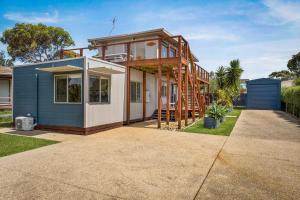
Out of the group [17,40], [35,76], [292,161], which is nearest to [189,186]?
[292,161]

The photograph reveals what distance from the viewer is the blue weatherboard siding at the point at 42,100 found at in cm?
876

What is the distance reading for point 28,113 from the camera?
1015 cm

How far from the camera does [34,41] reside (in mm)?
29219

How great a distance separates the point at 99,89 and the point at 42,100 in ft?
9.37

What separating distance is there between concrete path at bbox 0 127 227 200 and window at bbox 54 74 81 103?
2383 mm

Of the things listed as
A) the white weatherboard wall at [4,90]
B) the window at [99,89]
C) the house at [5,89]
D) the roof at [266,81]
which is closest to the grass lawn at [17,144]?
A: the window at [99,89]

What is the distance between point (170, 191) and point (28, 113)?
30.2ft

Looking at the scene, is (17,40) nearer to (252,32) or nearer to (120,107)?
(120,107)

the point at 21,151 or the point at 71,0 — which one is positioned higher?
the point at 71,0

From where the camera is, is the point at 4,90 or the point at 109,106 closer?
the point at 109,106

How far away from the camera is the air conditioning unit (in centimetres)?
937

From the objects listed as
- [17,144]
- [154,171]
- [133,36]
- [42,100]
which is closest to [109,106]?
[42,100]

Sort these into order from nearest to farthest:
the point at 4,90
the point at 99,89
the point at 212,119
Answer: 1. the point at 99,89
2. the point at 212,119
3. the point at 4,90

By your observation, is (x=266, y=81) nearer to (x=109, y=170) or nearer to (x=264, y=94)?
(x=264, y=94)
